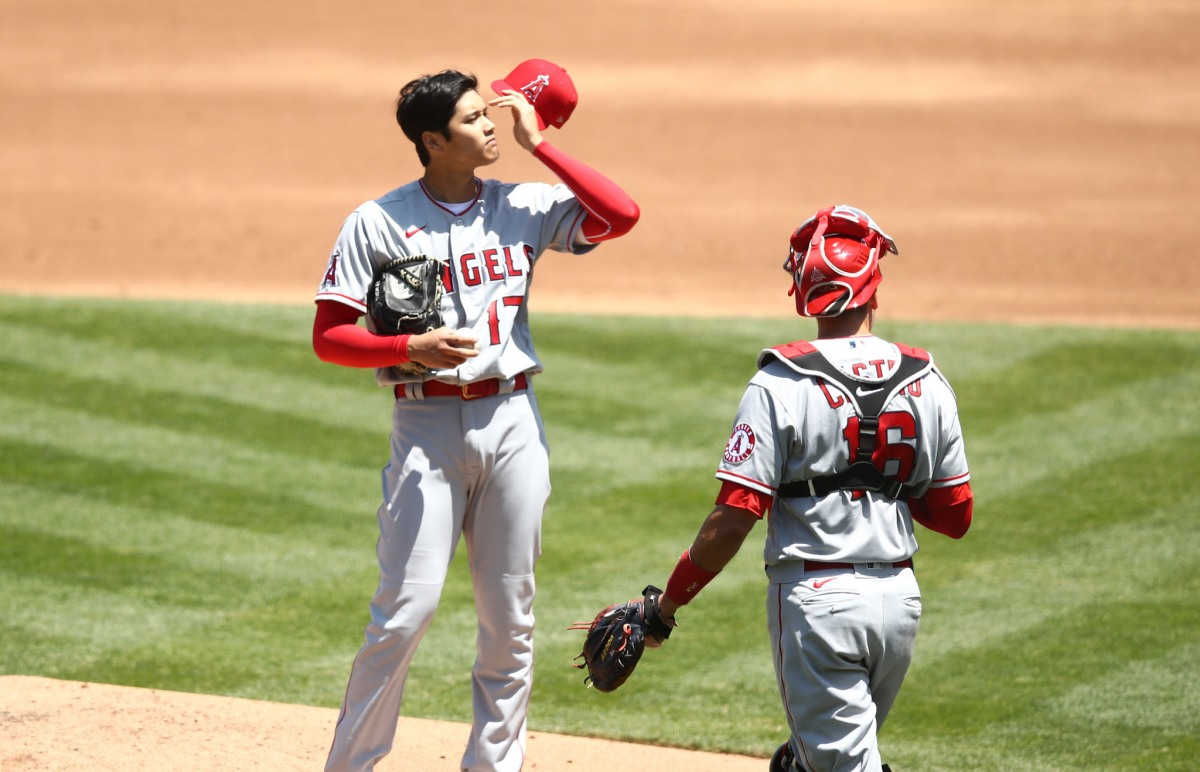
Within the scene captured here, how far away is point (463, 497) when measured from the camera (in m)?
3.52

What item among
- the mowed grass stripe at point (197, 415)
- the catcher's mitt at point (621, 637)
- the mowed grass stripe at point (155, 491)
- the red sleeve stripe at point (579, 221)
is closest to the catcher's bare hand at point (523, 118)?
the red sleeve stripe at point (579, 221)

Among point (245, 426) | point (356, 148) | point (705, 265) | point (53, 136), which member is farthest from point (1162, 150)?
point (53, 136)

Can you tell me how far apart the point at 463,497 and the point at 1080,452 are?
575cm

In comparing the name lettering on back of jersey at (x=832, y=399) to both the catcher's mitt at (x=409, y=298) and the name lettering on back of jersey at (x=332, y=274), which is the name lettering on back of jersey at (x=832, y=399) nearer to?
the catcher's mitt at (x=409, y=298)

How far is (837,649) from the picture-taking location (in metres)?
2.79

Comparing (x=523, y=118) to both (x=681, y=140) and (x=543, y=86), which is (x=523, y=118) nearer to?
(x=543, y=86)

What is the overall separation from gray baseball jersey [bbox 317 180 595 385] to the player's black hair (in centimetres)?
17

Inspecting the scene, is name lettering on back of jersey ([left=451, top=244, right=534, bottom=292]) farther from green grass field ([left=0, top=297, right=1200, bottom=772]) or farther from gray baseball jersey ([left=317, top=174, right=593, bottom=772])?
green grass field ([left=0, top=297, right=1200, bottom=772])

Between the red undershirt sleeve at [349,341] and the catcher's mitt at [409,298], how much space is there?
5 cm

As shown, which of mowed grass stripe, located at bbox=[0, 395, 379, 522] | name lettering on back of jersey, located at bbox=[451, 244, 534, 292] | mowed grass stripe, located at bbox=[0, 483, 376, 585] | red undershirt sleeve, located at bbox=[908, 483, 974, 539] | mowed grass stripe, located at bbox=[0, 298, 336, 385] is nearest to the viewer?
red undershirt sleeve, located at bbox=[908, 483, 974, 539]

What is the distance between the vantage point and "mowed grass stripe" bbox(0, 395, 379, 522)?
7445 millimetres

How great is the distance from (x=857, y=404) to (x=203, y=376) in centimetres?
734

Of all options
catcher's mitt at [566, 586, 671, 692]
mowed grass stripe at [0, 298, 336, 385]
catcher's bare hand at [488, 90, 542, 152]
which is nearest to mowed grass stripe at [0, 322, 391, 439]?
mowed grass stripe at [0, 298, 336, 385]

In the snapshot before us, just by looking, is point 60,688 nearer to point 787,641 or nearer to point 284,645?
point 284,645
